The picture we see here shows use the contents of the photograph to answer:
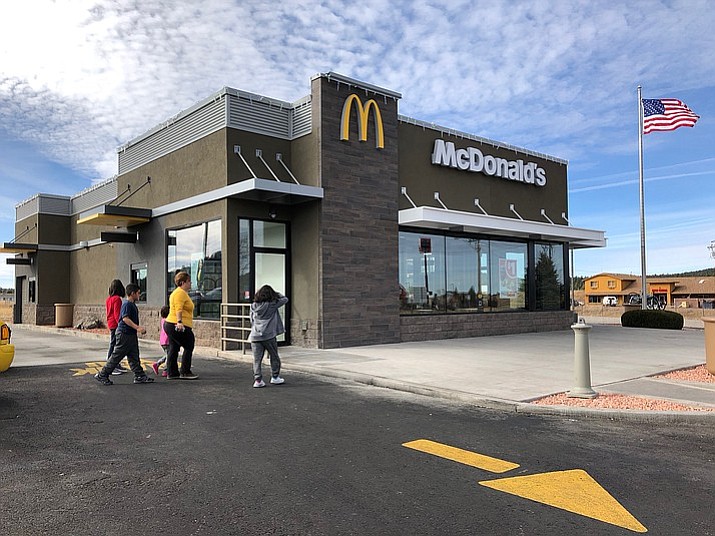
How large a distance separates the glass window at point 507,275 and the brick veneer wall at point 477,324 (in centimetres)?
46

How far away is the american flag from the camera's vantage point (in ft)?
76.2

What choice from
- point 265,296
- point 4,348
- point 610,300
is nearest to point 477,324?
point 265,296

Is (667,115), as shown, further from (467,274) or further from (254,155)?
(254,155)

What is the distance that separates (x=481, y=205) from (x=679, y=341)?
7150mm

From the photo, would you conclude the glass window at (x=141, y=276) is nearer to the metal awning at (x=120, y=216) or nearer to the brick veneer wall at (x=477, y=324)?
the metal awning at (x=120, y=216)

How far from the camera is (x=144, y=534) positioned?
12.8 ft

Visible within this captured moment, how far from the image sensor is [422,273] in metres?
17.9

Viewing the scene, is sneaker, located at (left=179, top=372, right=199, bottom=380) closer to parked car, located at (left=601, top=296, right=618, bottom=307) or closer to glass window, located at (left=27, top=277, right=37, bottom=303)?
glass window, located at (left=27, top=277, right=37, bottom=303)

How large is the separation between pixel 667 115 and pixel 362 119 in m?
14.1

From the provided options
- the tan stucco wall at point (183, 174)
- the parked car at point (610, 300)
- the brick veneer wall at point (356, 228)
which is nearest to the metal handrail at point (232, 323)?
the brick veneer wall at point (356, 228)

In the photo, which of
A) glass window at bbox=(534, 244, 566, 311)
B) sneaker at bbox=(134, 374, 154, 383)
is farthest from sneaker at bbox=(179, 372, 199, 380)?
glass window at bbox=(534, 244, 566, 311)

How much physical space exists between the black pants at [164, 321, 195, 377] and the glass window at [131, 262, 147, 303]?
940cm

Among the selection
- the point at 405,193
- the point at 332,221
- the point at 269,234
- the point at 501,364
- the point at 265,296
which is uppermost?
the point at 405,193

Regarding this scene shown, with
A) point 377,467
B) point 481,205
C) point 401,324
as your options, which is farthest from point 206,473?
point 481,205
